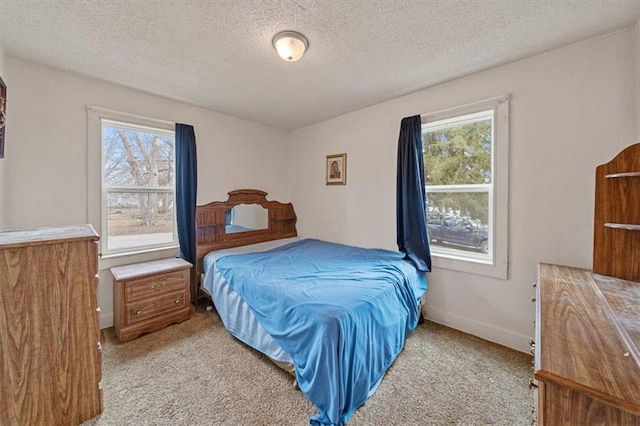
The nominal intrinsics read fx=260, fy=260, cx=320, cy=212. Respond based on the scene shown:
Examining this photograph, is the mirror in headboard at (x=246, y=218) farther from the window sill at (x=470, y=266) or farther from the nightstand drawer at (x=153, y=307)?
the window sill at (x=470, y=266)


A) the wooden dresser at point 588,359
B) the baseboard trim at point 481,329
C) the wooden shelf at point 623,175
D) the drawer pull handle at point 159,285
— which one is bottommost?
the baseboard trim at point 481,329

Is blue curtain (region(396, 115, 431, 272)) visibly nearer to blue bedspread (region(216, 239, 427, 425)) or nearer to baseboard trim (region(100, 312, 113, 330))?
blue bedspread (region(216, 239, 427, 425))

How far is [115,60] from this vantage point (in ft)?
6.82

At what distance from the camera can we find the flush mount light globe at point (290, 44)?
172cm

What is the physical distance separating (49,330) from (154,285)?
1093 mm

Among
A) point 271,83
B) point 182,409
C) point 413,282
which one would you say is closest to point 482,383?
point 413,282

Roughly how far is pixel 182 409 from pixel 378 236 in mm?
2349

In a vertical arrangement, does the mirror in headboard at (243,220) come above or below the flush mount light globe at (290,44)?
below

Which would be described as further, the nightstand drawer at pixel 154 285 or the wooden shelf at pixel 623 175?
the nightstand drawer at pixel 154 285

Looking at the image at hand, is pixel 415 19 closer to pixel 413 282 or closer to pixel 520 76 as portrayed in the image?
pixel 520 76

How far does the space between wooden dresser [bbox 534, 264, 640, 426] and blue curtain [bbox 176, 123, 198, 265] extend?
2997mm

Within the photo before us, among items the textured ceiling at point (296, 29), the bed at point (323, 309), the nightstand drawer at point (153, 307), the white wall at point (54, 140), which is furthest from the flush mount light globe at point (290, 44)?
the nightstand drawer at point (153, 307)

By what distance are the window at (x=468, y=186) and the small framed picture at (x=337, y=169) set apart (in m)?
1.03

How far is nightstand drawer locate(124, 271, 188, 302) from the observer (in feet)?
7.56
